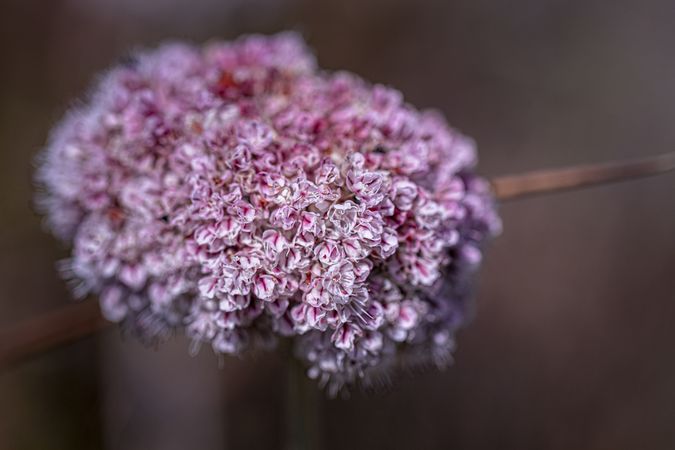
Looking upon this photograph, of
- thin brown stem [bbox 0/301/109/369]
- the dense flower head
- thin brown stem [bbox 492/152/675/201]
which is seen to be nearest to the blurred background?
thin brown stem [bbox 0/301/109/369]

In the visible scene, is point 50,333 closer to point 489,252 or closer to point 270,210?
point 270,210

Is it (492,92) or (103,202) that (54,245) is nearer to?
(103,202)

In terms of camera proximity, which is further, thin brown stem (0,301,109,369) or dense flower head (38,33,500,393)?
thin brown stem (0,301,109,369)

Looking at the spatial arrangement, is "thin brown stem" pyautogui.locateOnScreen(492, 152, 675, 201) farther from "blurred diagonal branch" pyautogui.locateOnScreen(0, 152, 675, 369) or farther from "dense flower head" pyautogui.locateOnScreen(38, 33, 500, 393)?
"dense flower head" pyautogui.locateOnScreen(38, 33, 500, 393)

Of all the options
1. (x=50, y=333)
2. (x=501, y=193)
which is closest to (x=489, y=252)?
(x=501, y=193)

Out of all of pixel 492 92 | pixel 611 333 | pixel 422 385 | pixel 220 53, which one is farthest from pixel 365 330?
pixel 492 92

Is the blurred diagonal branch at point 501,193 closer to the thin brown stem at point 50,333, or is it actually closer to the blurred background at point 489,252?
the thin brown stem at point 50,333
